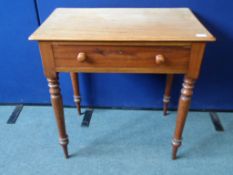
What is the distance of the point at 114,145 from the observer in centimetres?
145

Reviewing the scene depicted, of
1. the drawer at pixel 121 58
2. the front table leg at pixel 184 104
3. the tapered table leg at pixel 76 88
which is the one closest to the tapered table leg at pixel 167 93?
the front table leg at pixel 184 104

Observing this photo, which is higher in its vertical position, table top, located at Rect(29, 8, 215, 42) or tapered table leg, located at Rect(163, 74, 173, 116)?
table top, located at Rect(29, 8, 215, 42)

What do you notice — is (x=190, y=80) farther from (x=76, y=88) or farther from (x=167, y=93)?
(x=76, y=88)

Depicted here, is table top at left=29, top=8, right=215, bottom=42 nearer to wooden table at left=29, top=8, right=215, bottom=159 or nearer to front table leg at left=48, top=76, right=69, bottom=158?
wooden table at left=29, top=8, right=215, bottom=159

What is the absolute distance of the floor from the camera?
1311 millimetres

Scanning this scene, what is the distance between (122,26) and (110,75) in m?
0.56

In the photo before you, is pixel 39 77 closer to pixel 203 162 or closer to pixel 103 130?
pixel 103 130

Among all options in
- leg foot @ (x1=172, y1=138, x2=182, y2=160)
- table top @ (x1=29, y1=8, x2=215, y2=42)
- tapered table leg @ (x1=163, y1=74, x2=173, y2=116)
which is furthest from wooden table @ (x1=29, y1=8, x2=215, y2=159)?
tapered table leg @ (x1=163, y1=74, x2=173, y2=116)

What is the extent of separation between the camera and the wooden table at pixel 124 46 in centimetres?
96

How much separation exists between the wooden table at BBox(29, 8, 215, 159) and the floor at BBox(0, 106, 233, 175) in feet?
1.28

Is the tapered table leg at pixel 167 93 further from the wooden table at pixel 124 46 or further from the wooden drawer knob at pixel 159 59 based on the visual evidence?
the wooden drawer knob at pixel 159 59

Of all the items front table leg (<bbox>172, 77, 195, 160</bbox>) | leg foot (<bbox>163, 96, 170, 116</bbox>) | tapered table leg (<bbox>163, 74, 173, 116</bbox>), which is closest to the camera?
front table leg (<bbox>172, 77, 195, 160</bbox>)

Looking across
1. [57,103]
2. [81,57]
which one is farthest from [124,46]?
[57,103]

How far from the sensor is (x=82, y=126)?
1589 millimetres
